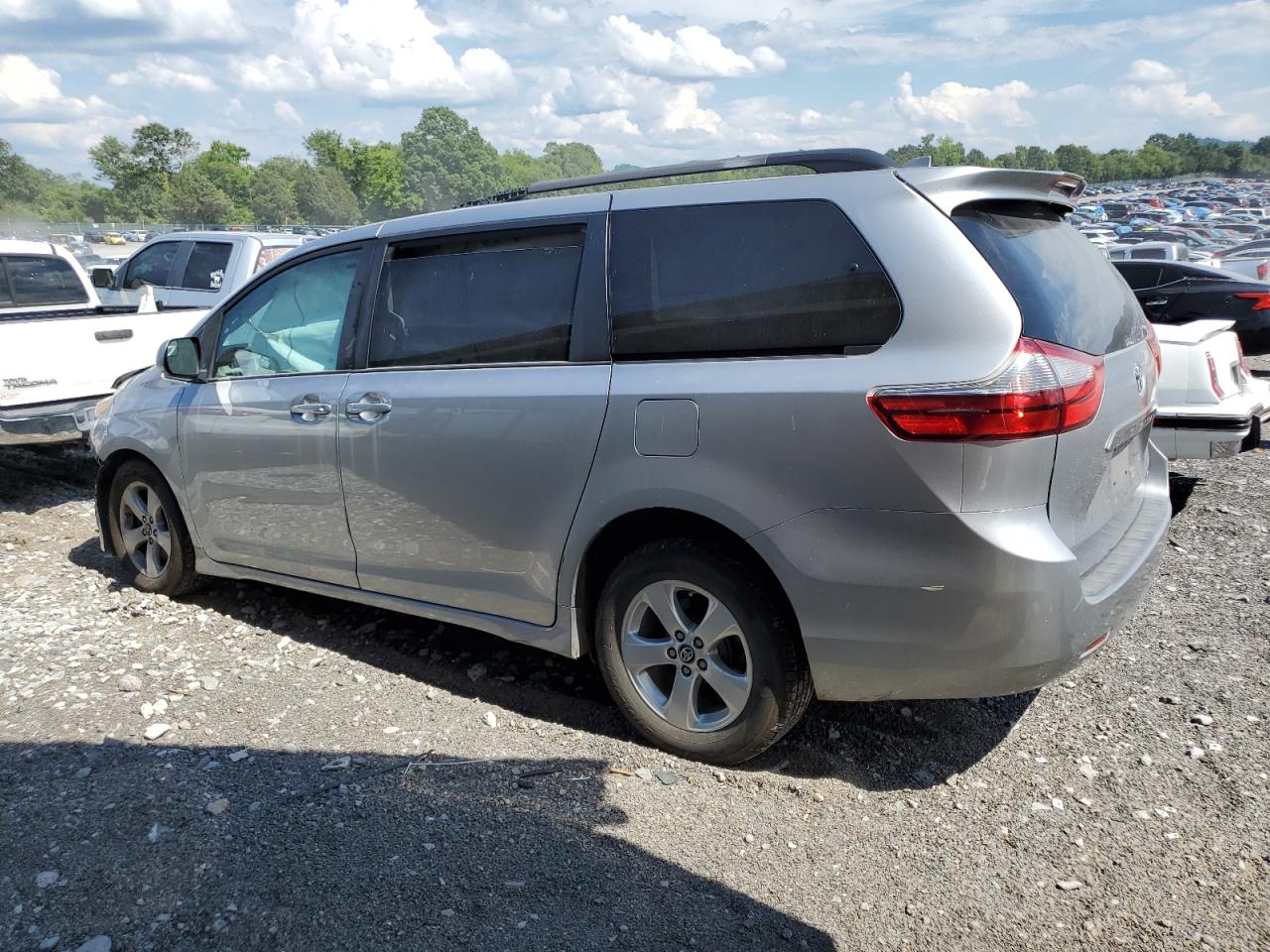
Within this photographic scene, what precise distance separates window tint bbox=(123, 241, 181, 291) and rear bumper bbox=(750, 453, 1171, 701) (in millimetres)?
10078

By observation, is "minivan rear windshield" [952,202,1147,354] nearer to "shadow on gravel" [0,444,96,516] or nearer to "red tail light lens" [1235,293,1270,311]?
"shadow on gravel" [0,444,96,516]

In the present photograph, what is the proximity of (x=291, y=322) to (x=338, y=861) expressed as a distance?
2573 millimetres

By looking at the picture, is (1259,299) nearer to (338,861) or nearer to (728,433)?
(728,433)

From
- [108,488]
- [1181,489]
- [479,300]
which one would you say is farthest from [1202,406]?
[108,488]

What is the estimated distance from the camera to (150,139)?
111 m

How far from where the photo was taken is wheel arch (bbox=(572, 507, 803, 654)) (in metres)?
3.14

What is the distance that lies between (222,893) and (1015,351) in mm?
2639

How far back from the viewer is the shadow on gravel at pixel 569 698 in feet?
11.4

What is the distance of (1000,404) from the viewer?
269cm

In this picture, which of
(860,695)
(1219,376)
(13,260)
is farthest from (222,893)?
(13,260)

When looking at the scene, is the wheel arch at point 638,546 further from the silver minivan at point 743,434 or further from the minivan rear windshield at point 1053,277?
the minivan rear windshield at point 1053,277

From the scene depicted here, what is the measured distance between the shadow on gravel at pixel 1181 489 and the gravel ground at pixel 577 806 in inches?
63.6

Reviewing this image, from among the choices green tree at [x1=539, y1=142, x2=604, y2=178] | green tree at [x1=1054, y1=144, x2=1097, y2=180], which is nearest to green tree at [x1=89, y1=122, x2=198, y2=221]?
green tree at [x1=539, y1=142, x2=604, y2=178]

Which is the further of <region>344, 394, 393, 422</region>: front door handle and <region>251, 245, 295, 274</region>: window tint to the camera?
<region>251, 245, 295, 274</region>: window tint
